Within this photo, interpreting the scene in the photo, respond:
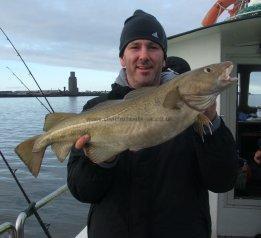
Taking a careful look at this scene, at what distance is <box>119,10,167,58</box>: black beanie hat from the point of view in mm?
3420

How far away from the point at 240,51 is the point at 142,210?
4.29 meters

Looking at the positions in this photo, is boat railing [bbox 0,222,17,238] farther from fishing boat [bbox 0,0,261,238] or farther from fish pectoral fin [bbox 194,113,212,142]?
fishing boat [bbox 0,0,261,238]

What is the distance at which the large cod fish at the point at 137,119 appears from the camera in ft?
9.16

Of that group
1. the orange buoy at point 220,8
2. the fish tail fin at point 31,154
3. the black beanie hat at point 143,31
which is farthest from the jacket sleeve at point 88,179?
the orange buoy at point 220,8

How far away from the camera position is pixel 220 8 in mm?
8781

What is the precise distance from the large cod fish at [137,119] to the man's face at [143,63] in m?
0.21

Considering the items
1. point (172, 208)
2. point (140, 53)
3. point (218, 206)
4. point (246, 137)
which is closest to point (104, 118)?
point (140, 53)

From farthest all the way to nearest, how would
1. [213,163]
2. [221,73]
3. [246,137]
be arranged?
[246,137], [213,163], [221,73]

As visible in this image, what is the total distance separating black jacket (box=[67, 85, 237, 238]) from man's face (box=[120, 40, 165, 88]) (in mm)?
439

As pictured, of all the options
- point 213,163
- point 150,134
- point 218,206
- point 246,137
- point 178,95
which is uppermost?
point 178,95

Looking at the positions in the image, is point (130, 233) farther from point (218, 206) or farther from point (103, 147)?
point (218, 206)

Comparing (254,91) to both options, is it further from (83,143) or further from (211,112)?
(83,143)

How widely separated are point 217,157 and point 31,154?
1254mm

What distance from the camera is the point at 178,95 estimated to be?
2.83 meters
